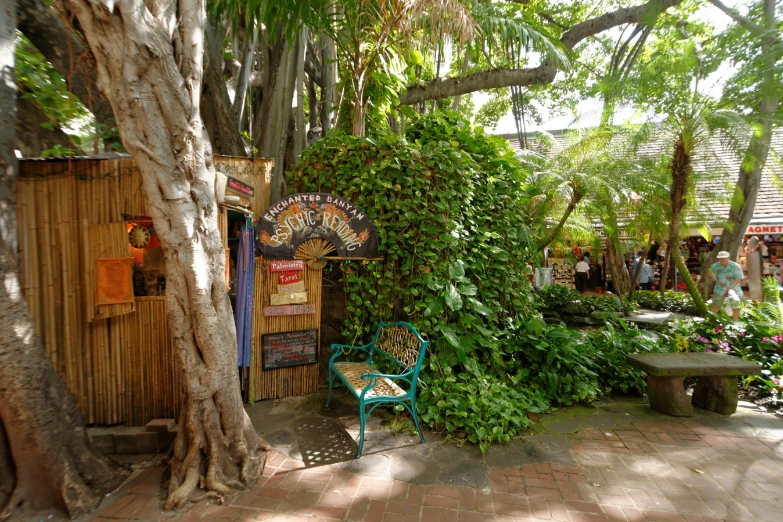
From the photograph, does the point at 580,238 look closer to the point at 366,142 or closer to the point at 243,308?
the point at 366,142

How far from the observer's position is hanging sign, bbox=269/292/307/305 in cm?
425

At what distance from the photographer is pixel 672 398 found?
3.99 metres

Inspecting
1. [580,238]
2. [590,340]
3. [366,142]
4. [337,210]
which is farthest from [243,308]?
[580,238]

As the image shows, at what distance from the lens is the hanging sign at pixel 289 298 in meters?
4.25

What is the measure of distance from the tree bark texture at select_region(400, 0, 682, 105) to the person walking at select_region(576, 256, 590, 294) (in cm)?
654

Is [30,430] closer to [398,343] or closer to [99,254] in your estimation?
[99,254]

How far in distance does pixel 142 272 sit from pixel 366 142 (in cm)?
275

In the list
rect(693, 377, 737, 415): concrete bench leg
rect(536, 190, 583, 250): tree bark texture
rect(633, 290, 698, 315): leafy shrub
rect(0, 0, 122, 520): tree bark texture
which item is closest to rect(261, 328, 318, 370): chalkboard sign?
rect(0, 0, 122, 520): tree bark texture

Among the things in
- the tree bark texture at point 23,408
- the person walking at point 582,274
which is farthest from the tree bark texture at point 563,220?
the tree bark texture at point 23,408

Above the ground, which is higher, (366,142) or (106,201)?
(366,142)

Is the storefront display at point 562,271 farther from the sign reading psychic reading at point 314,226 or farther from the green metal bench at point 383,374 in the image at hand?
the sign reading psychic reading at point 314,226

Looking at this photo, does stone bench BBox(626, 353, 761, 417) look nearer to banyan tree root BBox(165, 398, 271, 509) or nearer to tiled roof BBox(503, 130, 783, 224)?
banyan tree root BBox(165, 398, 271, 509)

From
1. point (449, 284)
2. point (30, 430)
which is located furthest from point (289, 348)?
point (30, 430)

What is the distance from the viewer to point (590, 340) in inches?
200
